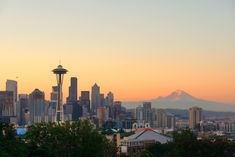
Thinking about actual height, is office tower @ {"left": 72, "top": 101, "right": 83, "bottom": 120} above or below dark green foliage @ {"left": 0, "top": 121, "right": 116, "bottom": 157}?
above

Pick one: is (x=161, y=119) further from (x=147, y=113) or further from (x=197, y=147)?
(x=197, y=147)

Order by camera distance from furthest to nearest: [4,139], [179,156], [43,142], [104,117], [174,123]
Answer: [174,123] → [104,117] → [179,156] → [43,142] → [4,139]

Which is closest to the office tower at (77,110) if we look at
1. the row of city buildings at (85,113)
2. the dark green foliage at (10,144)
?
the row of city buildings at (85,113)

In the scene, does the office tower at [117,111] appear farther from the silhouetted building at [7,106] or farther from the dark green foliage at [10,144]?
the dark green foliage at [10,144]

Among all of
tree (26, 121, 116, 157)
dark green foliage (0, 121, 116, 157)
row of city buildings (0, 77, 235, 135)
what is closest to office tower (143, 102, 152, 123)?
row of city buildings (0, 77, 235, 135)

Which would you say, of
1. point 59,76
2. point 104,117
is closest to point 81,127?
point 59,76

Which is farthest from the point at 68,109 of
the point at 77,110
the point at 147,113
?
the point at 147,113

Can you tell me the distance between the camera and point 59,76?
266ft

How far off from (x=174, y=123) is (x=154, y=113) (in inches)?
345

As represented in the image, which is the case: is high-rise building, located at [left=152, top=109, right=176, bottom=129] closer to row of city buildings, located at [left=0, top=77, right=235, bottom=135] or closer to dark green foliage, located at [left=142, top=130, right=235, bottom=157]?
row of city buildings, located at [left=0, top=77, right=235, bottom=135]

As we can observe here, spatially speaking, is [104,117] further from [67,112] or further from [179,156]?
[179,156]

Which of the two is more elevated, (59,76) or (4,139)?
(59,76)

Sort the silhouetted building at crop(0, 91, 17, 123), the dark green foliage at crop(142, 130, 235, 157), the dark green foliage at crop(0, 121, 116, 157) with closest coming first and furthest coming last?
1. the dark green foliage at crop(0, 121, 116, 157)
2. the dark green foliage at crop(142, 130, 235, 157)
3. the silhouetted building at crop(0, 91, 17, 123)

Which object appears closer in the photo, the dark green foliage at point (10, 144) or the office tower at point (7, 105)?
the dark green foliage at point (10, 144)
